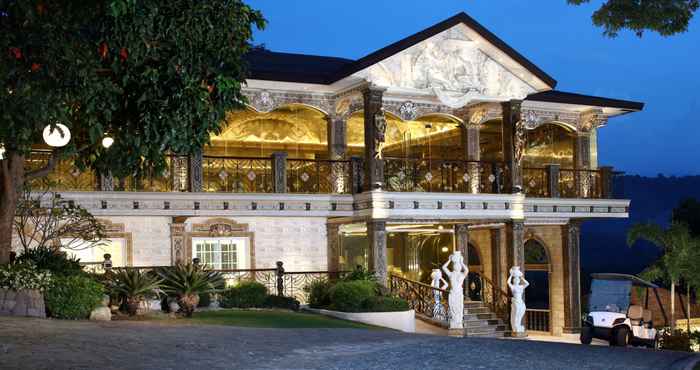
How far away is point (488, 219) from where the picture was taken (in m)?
26.0

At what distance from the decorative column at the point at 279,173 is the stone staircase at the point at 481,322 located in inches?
232

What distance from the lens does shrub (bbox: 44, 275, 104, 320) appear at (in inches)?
661

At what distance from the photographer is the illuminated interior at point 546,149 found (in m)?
30.5

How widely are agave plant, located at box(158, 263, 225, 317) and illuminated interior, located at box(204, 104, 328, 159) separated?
714 cm

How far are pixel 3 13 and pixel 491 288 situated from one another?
1962 centimetres

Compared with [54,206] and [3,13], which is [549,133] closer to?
[54,206]

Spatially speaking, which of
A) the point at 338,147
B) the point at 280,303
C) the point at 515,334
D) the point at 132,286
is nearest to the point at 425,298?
the point at 515,334

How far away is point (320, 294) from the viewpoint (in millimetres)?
23953

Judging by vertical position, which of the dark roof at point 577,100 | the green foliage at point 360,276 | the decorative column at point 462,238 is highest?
the dark roof at point 577,100

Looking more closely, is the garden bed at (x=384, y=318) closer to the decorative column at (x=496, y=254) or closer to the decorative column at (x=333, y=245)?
the decorative column at (x=333, y=245)

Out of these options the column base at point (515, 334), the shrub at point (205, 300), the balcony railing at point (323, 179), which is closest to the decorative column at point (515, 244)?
the column base at point (515, 334)

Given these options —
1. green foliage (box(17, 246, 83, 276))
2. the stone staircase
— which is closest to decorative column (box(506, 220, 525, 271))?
the stone staircase

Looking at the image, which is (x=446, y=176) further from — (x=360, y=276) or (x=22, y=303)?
(x=22, y=303)

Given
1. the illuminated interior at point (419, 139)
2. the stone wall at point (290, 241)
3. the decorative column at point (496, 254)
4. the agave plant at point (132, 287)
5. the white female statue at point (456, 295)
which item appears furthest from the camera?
the illuminated interior at point (419, 139)
